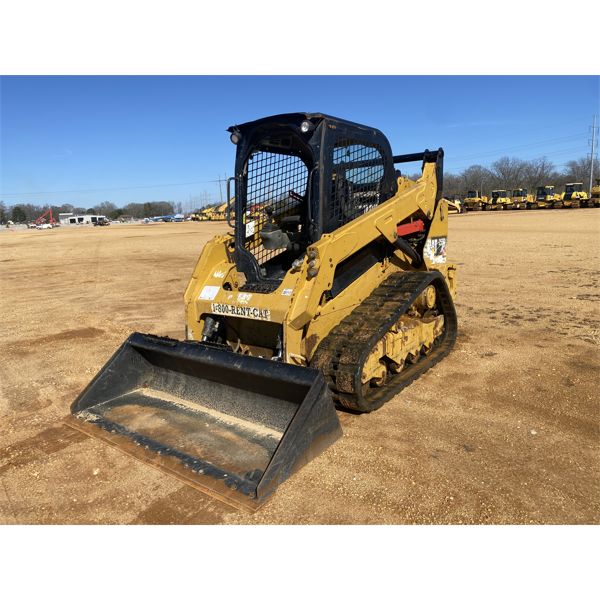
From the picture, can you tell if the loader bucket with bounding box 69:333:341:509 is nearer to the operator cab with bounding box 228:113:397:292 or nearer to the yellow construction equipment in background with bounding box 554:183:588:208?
the operator cab with bounding box 228:113:397:292

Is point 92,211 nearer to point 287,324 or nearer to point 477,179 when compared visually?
point 477,179

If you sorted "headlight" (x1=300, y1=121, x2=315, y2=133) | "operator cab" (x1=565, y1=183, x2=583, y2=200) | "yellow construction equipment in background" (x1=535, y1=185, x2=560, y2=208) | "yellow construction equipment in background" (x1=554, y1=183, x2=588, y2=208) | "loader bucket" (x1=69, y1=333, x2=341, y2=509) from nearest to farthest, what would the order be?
"loader bucket" (x1=69, y1=333, x2=341, y2=509) → "headlight" (x1=300, y1=121, x2=315, y2=133) → "yellow construction equipment in background" (x1=554, y1=183, x2=588, y2=208) → "operator cab" (x1=565, y1=183, x2=583, y2=200) → "yellow construction equipment in background" (x1=535, y1=185, x2=560, y2=208)

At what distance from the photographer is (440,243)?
647 centimetres

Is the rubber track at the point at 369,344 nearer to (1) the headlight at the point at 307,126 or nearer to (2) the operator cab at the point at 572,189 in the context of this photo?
(1) the headlight at the point at 307,126

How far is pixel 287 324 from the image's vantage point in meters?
4.21

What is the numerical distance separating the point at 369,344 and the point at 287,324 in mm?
736

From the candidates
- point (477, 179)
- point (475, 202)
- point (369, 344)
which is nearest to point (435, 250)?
point (369, 344)

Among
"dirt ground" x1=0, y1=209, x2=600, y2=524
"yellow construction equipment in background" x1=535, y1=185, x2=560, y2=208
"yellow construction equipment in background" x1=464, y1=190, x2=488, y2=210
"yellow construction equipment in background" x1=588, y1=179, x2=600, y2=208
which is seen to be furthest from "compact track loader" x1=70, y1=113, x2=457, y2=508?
"yellow construction equipment in background" x1=464, y1=190, x2=488, y2=210

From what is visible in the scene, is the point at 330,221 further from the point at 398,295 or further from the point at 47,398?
the point at 47,398

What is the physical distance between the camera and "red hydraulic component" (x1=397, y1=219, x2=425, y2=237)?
562 centimetres

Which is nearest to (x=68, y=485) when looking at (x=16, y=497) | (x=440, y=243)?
(x=16, y=497)

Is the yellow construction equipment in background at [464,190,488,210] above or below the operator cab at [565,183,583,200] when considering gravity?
below

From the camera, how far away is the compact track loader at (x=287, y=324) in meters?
3.77

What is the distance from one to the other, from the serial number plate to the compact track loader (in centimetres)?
2
